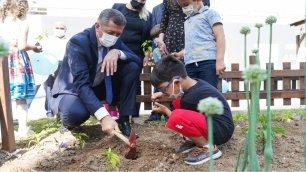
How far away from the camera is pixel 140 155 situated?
2922mm

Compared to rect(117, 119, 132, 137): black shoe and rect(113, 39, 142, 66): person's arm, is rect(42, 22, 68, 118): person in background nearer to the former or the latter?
rect(113, 39, 142, 66): person's arm

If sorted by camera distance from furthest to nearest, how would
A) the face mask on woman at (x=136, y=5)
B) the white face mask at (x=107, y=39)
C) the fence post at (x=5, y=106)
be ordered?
1. the face mask on woman at (x=136, y=5)
2. the white face mask at (x=107, y=39)
3. the fence post at (x=5, y=106)

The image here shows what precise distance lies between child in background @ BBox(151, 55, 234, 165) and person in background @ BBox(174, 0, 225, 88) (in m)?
0.52

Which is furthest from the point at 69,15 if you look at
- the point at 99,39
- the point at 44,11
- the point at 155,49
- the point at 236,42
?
the point at 99,39

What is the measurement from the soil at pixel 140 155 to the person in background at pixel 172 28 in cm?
82

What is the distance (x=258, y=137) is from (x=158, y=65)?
2.72 feet

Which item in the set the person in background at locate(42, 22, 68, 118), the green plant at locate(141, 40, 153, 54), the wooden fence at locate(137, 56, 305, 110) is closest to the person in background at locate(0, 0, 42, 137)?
the green plant at locate(141, 40, 153, 54)

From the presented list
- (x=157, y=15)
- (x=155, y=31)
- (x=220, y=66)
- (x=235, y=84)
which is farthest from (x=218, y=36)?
(x=235, y=84)

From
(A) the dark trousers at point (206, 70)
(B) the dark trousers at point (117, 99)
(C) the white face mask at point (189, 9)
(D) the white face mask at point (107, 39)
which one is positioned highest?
(C) the white face mask at point (189, 9)

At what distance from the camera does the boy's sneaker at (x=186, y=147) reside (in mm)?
2936

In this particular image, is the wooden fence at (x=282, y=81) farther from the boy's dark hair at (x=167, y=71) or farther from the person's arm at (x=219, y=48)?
the boy's dark hair at (x=167, y=71)

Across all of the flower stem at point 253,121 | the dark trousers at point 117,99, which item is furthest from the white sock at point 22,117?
the flower stem at point 253,121

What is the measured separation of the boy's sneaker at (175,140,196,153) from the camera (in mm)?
2936

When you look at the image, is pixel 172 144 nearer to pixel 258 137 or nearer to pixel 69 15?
pixel 258 137
